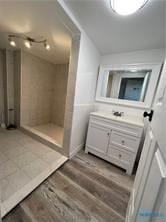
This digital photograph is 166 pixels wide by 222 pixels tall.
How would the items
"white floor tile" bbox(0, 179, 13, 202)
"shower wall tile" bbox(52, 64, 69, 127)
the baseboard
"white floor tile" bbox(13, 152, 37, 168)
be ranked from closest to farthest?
1. "white floor tile" bbox(0, 179, 13, 202)
2. "white floor tile" bbox(13, 152, 37, 168)
3. the baseboard
4. "shower wall tile" bbox(52, 64, 69, 127)

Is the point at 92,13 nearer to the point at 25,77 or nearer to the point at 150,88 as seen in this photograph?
the point at 150,88

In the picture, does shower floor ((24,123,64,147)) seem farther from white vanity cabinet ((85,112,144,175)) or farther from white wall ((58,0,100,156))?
white vanity cabinet ((85,112,144,175))

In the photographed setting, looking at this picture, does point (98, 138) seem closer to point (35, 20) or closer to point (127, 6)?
point (127, 6)

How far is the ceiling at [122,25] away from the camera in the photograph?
1126 mm

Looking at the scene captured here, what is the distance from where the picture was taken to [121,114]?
2018 millimetres

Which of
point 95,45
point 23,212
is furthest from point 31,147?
point 95,45

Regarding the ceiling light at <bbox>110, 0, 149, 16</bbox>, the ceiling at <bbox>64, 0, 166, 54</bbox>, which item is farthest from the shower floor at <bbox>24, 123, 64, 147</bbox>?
the ceiling light at <bbox>110, 0, 149, 16</bbox>

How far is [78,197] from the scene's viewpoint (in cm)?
124

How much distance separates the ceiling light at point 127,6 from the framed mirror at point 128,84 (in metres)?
0.89

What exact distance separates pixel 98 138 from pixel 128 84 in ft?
3.87

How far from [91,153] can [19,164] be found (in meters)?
1.27

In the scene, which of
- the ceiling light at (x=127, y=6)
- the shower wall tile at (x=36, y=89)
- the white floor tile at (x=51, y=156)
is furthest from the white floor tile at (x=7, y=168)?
the ceiling light at (x=127, y=6)

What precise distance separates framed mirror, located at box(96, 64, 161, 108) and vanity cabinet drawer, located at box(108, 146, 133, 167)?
2.84ft

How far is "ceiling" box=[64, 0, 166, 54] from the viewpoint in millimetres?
1126
